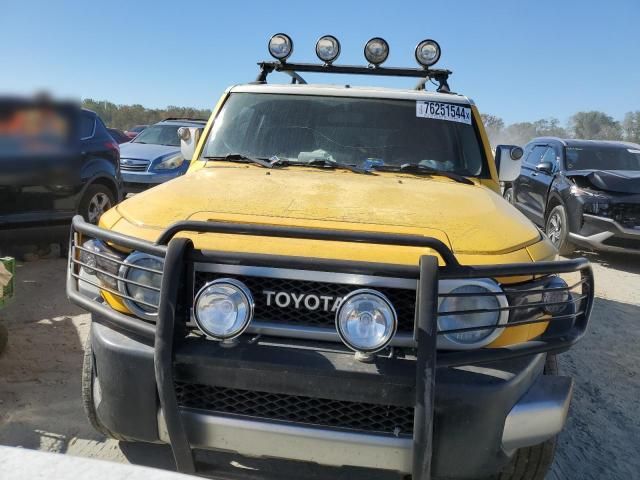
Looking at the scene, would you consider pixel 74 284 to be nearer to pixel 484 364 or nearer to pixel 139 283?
pixel 139 283

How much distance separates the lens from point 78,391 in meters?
3.37

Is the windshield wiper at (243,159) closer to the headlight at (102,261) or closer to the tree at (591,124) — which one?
the headlight at (102,261)

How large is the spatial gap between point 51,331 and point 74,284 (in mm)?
2230

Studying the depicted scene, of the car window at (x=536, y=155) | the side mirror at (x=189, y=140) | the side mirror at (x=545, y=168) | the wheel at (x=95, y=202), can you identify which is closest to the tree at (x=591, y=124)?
the car window at (x=536, y=155)

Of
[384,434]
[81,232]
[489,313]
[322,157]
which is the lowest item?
[384,434]

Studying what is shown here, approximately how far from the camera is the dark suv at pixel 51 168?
2.90m

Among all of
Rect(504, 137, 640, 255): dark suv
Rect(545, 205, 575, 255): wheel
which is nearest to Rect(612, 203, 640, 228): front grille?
Rect(504, 137, 640, 255): dark suv

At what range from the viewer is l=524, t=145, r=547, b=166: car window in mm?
9300

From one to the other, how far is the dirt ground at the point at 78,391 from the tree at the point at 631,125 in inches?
1462

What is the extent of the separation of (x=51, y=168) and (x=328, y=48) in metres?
2.23

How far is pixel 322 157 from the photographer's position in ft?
11.1

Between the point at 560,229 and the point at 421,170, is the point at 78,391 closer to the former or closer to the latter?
the point at 421,170

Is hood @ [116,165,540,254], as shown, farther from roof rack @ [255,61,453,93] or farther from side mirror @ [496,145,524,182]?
roof rack @ [255,61,453,93]

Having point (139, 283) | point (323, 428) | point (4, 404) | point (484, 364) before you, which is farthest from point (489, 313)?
point (4, 404)
